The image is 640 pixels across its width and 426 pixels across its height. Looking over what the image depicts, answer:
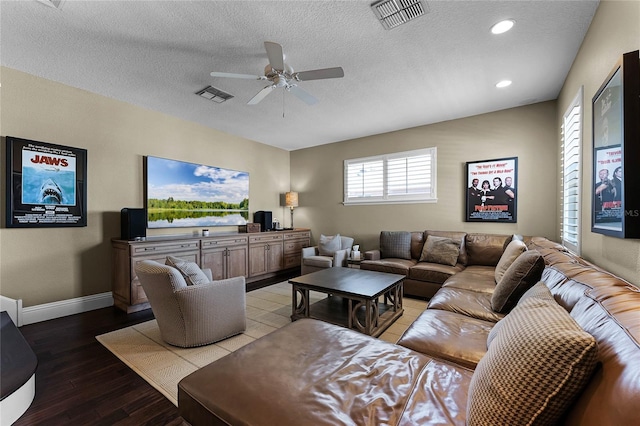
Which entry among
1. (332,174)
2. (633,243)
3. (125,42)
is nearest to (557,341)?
(633,243)

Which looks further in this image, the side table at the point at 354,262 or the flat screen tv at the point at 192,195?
the side table at the point at 354,262

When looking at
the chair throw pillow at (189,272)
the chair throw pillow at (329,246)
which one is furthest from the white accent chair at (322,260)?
the chair throw pillow at (189,272)

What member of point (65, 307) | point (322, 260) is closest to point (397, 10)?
point (322, 260)

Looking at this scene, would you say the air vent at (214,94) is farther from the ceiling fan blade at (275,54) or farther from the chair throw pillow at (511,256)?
the chair throw pillow at (511,256)

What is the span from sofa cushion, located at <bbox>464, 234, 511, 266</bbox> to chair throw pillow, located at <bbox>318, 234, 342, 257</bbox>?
85.1 inches

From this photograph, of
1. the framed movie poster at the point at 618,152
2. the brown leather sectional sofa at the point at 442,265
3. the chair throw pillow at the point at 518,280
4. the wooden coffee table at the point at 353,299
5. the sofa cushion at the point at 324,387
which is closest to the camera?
the sofa cushion at the point at 324,387

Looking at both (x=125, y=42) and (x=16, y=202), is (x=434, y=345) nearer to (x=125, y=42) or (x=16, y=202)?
(x=125, y=42)

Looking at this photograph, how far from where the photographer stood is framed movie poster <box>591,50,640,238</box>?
1.35m

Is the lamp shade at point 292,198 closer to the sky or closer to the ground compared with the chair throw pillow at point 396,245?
closer to the sky

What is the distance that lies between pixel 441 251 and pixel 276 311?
252cm

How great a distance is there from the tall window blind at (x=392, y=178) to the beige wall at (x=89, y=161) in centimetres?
303

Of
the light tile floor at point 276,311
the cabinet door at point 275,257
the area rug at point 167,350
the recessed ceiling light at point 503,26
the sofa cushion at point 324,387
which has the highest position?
the recessed ceiling light at point 503,26

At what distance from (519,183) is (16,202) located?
6.31 m

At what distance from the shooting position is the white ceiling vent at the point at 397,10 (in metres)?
1.94
